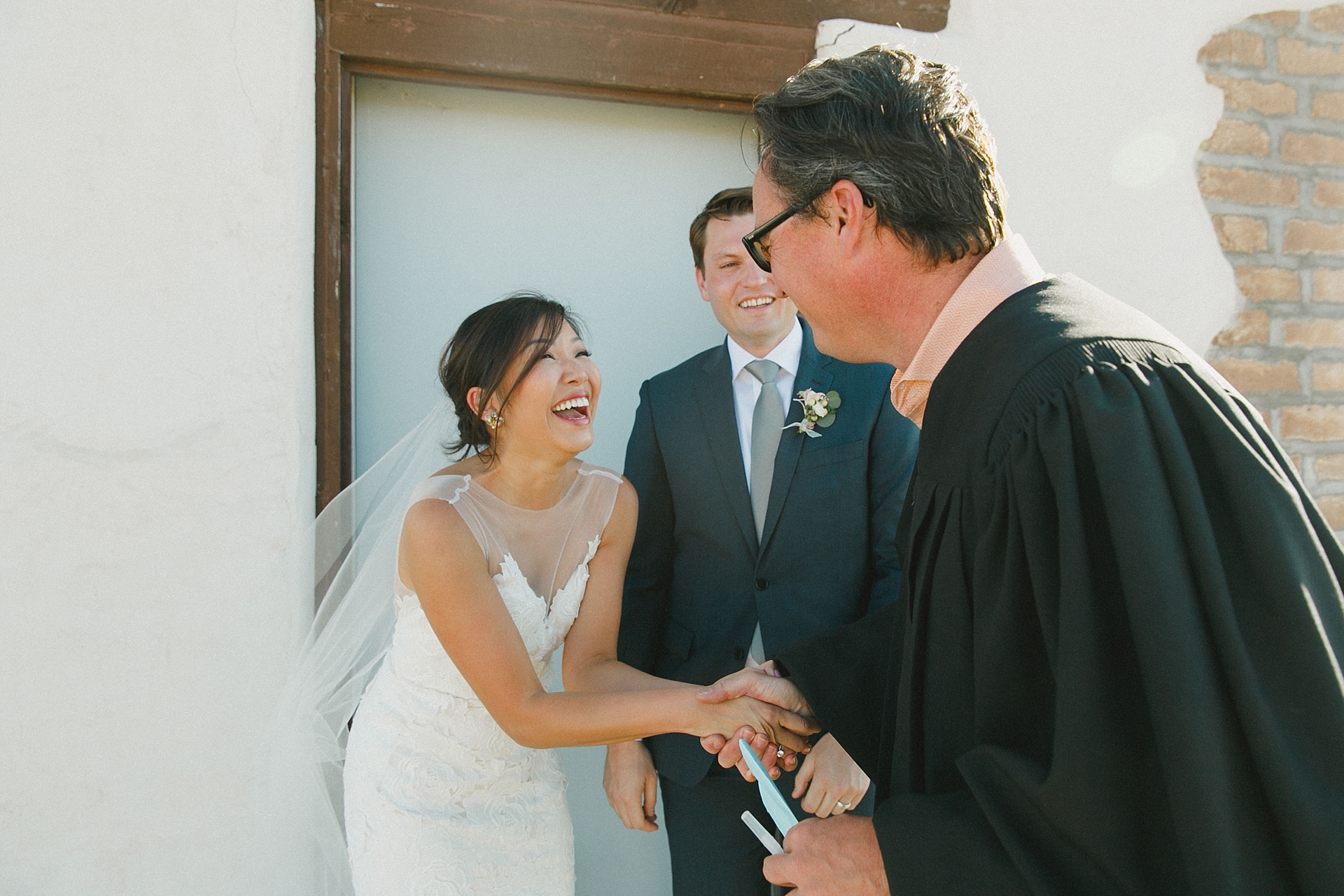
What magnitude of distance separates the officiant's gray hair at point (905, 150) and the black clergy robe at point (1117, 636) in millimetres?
269

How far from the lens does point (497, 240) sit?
3.33 m

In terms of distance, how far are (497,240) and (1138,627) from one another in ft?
8.67

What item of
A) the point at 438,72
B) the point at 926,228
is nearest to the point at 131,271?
the point at 438,72

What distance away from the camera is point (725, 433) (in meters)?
2.76

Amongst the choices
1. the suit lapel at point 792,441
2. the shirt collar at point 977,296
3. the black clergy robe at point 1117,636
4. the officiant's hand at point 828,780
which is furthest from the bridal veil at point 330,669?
the black clergy robe at point 1117,636

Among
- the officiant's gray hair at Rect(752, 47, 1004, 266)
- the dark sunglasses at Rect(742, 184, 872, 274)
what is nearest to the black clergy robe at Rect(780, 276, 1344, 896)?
the officiant's gray hair at Rect(752, 47, 1004, 266)

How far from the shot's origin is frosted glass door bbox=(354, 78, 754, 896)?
10.6ft

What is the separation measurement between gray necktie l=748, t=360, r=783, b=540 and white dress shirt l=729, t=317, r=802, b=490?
16mm

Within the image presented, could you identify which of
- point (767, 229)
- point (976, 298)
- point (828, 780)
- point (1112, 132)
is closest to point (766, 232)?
point (767, 229)

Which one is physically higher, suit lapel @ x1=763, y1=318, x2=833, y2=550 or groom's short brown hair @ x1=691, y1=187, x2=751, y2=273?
groom's short brown hair @ x1=691, y1=187, x2=751, y2=273

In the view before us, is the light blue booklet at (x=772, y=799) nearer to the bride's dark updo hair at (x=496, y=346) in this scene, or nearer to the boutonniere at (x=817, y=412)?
the boutonniere at (x=817, y=412)

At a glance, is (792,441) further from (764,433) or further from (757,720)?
(757,720)

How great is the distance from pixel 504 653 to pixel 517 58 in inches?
72.9

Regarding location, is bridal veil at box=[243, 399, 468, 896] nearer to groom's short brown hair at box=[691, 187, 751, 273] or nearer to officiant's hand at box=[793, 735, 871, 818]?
groom's short brown hair at box=[691, 187, 751, 273]
